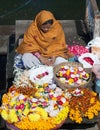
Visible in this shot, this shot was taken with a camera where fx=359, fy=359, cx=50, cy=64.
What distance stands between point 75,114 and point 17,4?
7161 millimetres

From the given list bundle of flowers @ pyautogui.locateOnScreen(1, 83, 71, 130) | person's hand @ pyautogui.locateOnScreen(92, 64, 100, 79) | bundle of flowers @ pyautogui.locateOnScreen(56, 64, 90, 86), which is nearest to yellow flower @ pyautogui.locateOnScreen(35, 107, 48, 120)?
bundle of flowers @ pyautogui.locateOnScreen(1, 83, 71, 130)

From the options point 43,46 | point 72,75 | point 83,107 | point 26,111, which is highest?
point 43,46

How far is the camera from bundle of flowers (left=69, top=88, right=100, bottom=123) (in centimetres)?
528

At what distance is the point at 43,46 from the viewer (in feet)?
21.4

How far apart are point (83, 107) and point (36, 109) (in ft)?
2.32

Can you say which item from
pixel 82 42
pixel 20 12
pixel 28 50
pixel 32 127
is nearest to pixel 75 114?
pixel 32 127

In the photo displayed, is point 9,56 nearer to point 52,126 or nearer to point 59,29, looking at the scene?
point 59,29

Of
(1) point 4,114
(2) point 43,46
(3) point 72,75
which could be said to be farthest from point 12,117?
(2) point 43,46

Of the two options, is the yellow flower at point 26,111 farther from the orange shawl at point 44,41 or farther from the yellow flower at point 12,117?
the orange shawl at point 44,41

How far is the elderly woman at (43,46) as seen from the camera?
634cm

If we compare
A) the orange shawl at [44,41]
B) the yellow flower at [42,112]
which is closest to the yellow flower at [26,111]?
the yellow flower at [42,112]

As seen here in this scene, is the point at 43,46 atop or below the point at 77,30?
atop

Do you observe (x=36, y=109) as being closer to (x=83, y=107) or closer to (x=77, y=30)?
(x=83, y=107)

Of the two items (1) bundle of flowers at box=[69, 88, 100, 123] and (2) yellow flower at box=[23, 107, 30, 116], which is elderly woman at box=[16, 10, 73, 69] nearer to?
(1) bundle of flowers at box=[69, 88, 100, 123]
